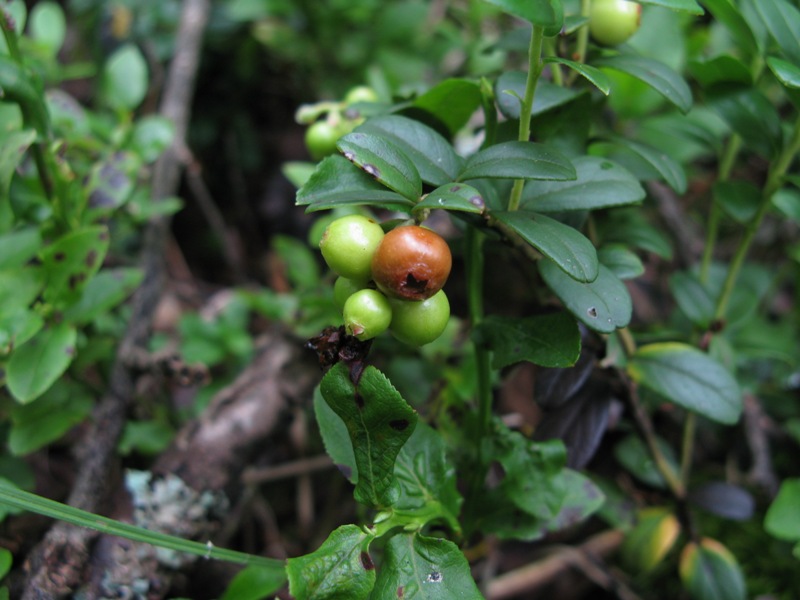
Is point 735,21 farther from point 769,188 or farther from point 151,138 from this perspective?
point 151,138

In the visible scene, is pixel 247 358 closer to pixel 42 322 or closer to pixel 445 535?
pixel 42 322

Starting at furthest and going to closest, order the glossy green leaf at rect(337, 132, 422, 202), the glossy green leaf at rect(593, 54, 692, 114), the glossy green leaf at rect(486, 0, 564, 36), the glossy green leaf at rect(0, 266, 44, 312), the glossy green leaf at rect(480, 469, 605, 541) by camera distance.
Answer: the glossy green leaf at rect(0, 266, 44, 312) < the glossy green leaf at rect(480, 469, 605, 541) < the glossy green leaf at rect(593, 54, 692, 114) < the glossy green leaf at rect(337, 132, 422, 202) < the glossy green leaf at rect(486, 0, 564, 36)

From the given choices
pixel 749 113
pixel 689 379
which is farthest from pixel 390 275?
pixel 749 113

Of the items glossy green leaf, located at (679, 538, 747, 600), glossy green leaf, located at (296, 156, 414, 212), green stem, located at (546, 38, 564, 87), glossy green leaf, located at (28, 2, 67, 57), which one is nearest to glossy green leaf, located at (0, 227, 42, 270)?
glossy green leaf, located at (28, 2, 67, 57)

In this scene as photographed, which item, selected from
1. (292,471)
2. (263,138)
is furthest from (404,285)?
(263,138)

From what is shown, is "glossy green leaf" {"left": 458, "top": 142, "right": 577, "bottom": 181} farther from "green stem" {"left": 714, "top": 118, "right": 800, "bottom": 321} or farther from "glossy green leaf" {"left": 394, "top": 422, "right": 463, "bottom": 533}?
"green stem" {"left": 714, "top": 118, "right": 800, "bottom": 321}

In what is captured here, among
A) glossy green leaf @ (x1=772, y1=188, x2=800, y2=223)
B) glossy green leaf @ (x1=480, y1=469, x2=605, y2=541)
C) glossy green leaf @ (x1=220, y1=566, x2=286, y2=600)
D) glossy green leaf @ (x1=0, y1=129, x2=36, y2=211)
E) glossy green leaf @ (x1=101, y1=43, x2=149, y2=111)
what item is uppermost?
glossy green leaf @ (x1=0, y1=129, x2=36, y2=211)
